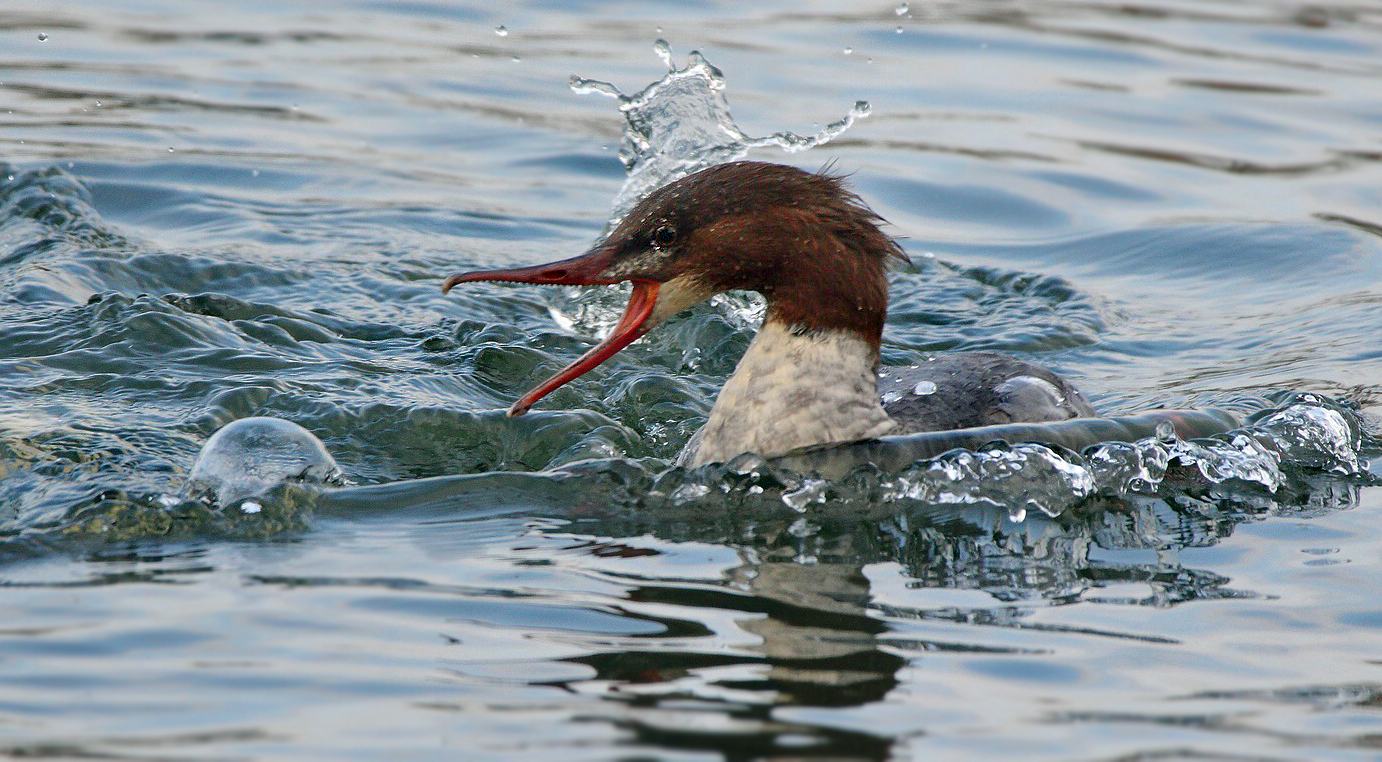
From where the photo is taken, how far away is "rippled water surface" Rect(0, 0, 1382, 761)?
3.28 m

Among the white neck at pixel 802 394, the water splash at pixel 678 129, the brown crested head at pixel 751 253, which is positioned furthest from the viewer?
the water splash at pixel 678 129

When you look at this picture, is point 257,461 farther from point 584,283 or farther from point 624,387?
point 624,387

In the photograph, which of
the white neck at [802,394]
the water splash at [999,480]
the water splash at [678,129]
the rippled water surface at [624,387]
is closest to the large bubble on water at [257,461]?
the rippled water surface at [624,387]

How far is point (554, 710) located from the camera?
3.15m

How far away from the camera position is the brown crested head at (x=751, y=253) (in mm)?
4504

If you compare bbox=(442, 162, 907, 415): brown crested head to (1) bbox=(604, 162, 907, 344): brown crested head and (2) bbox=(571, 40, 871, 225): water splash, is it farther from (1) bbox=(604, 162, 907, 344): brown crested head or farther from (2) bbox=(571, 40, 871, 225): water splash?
(2) bbox=(571, 40, 871, 225): water splash

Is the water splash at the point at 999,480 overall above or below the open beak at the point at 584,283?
below

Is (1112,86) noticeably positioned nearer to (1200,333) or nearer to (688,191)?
(1200,333)

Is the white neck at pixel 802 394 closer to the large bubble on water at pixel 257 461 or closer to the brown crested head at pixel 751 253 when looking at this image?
the brown crested head at pixel 751 253

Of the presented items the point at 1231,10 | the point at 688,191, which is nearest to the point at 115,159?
the point at 688,191

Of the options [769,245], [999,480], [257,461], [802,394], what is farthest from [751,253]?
[257,461]

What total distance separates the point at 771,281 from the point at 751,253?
11 centimetres

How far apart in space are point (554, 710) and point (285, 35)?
8.78 metres

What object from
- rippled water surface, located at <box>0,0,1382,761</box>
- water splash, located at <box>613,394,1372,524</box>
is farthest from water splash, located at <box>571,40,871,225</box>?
water splash, located at <box>613,394,1372,524</box>
